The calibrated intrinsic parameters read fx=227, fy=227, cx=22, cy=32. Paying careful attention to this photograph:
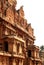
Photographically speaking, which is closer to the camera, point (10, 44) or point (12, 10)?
point (10, 44)

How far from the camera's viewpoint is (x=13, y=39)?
23.0 m

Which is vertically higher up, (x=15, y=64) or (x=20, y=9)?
(x=20, y=9)

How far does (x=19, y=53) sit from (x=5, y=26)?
327 centimetres

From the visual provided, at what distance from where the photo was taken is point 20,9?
31188 mm

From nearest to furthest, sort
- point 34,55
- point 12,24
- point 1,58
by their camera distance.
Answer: point 1,58 → point 12,24 → point 34,55

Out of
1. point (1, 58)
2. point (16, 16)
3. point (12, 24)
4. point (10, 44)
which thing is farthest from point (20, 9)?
point (1, 58)

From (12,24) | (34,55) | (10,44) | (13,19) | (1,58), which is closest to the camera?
(1,58)

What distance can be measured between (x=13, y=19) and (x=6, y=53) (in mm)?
7387

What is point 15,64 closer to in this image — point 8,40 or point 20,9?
→ point 8,40

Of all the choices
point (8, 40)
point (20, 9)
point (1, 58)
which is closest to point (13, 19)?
point (20, 9)

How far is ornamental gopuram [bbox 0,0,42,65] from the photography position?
22.8 meters

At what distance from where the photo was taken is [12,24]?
26531mm

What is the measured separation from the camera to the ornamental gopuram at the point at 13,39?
74.8 ft

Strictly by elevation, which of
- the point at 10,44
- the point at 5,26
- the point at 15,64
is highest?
the point at 5,26
